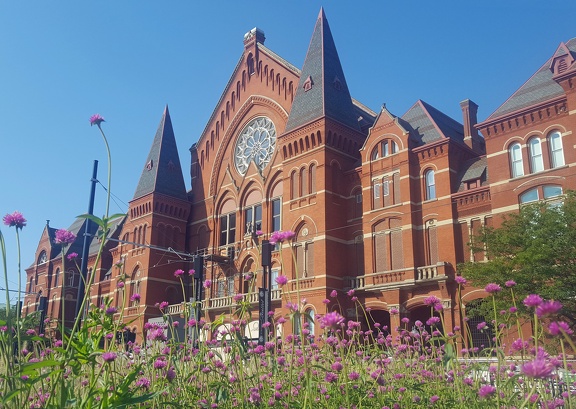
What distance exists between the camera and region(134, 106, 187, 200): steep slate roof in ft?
149

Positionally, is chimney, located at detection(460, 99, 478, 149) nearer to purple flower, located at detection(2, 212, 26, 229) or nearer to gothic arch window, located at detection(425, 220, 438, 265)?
gothic arch window, located at detection(425, 220, 438, 265)

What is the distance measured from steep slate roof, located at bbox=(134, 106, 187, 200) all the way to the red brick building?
0.12 metres

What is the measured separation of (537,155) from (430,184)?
6182mm

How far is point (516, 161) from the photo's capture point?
88.2 ft

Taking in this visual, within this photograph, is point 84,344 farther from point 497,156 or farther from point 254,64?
point 254,64

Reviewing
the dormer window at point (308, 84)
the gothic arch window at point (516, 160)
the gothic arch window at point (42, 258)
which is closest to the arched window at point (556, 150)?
the gothic arch window at point (516, 160)

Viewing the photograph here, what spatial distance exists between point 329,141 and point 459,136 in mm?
8296

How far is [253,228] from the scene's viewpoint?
39.3 m

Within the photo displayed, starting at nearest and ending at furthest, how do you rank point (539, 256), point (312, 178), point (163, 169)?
1. point (539, 256)
2. point (312, 178)
3. point (163, 169)

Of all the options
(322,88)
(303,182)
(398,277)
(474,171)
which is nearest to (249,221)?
(303,182)

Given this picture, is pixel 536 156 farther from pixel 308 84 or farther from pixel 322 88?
pixel 308 84

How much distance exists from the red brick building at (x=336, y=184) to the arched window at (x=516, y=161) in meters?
0.09

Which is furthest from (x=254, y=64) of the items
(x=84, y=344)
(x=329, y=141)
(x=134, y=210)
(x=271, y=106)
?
(x=84, y=344)

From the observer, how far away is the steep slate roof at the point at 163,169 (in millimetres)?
45531
